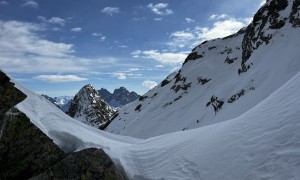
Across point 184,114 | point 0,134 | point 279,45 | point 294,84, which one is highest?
point 279,45

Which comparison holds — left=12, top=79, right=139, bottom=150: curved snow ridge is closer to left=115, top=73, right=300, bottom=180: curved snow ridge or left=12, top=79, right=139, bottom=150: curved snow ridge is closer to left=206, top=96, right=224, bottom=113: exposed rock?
left=115, top=73, right=300, bottom=180: curved snow ridge

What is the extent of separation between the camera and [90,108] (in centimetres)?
13512

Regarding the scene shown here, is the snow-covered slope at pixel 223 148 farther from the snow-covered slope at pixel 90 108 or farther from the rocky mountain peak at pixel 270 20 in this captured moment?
the snow-covered slope at pixel 90 108

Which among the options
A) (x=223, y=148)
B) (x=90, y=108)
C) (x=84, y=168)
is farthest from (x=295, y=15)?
(x=90, y=108)

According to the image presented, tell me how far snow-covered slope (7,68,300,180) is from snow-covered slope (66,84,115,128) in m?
119

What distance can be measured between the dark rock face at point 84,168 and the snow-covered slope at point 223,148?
86cm

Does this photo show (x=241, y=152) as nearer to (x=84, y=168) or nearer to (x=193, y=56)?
(x=84, y=168)

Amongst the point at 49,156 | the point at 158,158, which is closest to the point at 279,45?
the point at 158,158

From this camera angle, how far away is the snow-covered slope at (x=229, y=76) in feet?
90.6

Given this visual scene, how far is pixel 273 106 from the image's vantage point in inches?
351

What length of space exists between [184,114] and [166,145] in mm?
44170

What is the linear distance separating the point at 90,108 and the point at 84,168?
423 feet

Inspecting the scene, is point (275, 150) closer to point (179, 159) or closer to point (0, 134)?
point (179, 159)

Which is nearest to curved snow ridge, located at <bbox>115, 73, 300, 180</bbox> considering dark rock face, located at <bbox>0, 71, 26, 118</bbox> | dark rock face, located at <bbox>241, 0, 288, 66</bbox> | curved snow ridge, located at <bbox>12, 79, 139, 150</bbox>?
curved snow ridge, located at <bbox>12, 79, 139, 150</bbox>
